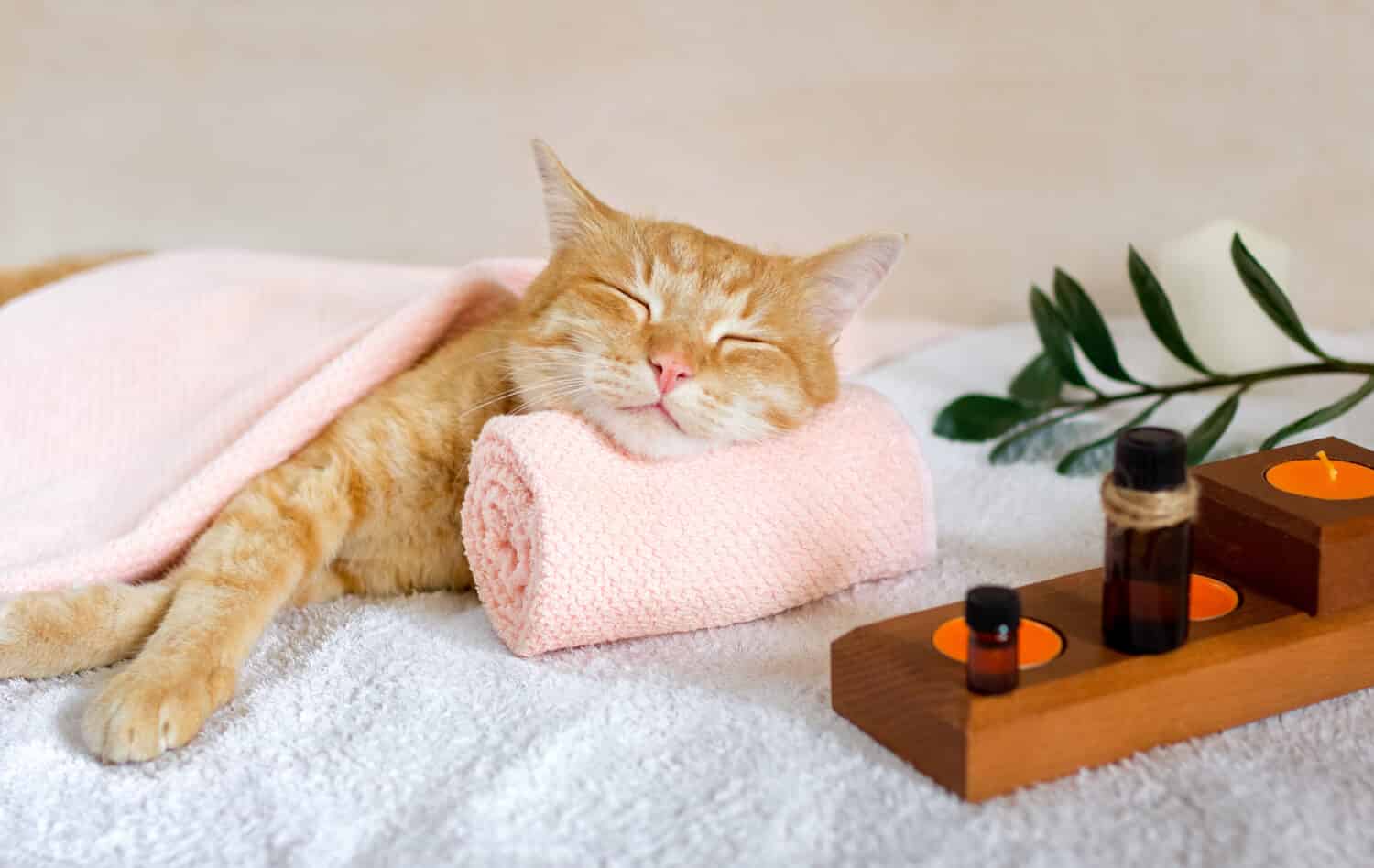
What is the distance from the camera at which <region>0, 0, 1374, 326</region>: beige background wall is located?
221cm

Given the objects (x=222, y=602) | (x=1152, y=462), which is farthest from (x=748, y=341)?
(x=222, y=602)

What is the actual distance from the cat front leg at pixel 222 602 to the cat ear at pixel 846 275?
0.56 m

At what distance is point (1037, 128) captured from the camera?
2258 millimetres

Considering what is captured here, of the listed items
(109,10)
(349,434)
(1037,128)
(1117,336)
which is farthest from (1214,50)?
(109,10)

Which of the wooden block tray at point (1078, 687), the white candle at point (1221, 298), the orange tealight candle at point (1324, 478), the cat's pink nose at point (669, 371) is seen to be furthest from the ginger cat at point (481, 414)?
the white candle at point (1221, 298)

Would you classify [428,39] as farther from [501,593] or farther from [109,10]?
[501,593]

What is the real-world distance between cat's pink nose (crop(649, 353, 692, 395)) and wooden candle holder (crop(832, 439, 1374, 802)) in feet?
1.02

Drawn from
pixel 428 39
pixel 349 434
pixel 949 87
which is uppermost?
pixel 428 39

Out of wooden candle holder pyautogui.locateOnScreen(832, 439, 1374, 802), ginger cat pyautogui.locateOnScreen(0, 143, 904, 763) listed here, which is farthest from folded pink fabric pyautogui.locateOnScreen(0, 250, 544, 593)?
wooden candle holder pyautogui.locateOnScreen(832, 439, 1374, 802)

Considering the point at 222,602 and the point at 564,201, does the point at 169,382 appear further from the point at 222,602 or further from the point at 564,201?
the point at 564,201

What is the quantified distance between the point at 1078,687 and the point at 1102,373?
894 mm

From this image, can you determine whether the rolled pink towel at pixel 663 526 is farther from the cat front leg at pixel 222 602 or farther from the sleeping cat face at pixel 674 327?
the cat front leg at pixel 222 602

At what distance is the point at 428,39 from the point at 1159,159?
51.4 inches

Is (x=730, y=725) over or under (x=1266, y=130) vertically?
under
